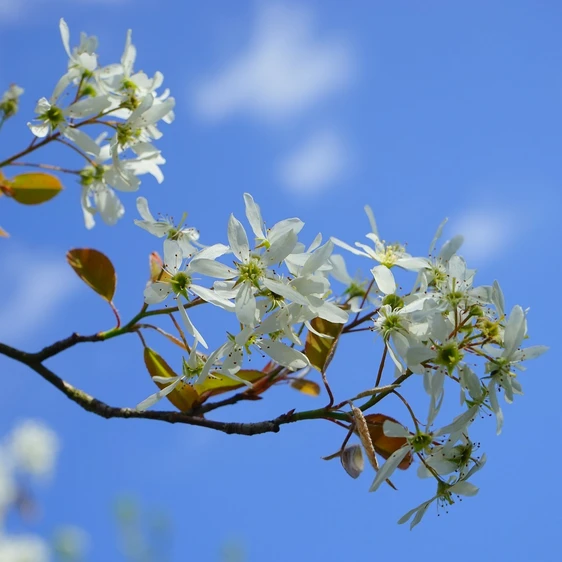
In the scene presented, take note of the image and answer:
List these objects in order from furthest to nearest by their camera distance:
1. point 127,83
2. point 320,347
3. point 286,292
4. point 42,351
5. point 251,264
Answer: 1. point 127,83
2. point 42,351
3. point 320,347
4. point 251,264
5. point 286,292

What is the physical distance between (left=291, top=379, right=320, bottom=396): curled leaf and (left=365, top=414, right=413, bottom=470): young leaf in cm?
55

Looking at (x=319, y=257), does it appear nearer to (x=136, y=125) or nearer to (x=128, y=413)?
(x=128, y=413)

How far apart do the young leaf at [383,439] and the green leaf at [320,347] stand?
0.42 ft

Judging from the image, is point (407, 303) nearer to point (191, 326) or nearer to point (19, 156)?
point (191, 326)

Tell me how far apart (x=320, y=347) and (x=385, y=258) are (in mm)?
281

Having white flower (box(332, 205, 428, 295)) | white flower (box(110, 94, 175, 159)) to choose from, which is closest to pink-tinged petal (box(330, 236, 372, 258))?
white flower (box(332, 205, 428, 295))

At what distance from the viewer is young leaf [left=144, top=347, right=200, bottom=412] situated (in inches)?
55.3

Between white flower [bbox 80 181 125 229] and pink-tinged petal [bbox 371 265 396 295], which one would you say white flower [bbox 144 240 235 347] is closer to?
pink-tinged petal [bbox 371 265 396 295]

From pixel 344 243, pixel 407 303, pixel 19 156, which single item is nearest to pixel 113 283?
pixel 19 156

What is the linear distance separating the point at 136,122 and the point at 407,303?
886 millimetres

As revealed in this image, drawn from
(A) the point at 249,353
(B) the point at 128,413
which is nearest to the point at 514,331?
(A) the point at 249,353

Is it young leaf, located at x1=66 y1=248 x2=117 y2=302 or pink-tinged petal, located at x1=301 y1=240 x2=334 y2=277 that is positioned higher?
young leaf, located at x1=66 y1=248 x2=117 y2=302

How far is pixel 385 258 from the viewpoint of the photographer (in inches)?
59.9

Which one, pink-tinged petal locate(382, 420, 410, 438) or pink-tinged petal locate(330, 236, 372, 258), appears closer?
pink-tinged petal locate(382, 420, 410, 438)
